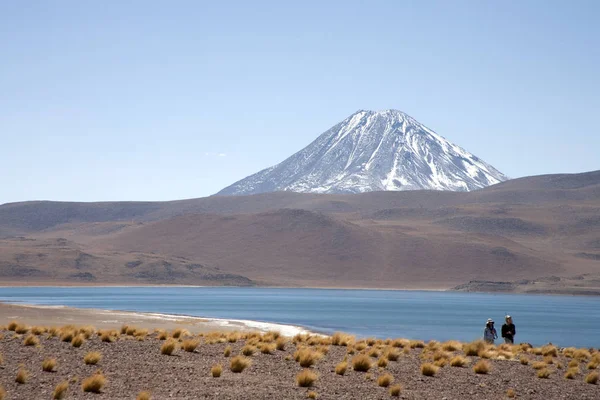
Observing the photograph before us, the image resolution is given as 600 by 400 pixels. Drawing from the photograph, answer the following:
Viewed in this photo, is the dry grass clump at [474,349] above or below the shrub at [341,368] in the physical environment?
above

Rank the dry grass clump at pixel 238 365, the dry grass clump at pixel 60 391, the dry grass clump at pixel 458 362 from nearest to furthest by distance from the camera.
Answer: the dry grass clump at pixel 60 391 → the dry grass clump at pixel 238 365 → the dry grass clump at pixel 458 362

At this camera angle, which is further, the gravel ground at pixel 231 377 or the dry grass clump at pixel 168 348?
the dry grass clump at pixel 168 348

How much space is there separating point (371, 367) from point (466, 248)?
140m

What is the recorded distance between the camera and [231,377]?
52.4 ft

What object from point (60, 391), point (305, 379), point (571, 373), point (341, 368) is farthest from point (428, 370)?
point (60, 391)

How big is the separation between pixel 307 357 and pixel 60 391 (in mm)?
5985

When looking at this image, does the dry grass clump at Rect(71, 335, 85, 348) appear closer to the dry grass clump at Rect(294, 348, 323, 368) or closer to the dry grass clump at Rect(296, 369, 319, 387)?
the dry grass clump at Rect(294, 348, 323, 368)

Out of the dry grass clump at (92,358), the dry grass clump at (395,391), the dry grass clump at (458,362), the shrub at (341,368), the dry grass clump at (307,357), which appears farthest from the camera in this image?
the dry grass clump at (458,362)

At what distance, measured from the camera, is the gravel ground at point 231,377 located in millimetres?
14375

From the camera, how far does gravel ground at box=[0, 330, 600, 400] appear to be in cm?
1438

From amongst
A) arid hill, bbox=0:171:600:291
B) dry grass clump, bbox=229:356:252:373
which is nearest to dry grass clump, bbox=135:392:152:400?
dry grass clump, bbox=229:356:252:373

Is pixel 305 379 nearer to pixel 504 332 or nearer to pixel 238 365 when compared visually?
pixel 238 365

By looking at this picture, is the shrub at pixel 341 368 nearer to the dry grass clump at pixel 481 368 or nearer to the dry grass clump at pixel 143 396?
the dry grass clump at pixel 481 368

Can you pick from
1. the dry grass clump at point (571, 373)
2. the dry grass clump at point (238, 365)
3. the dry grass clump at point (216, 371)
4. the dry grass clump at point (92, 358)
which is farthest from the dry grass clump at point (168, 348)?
the dry grass clump at point (571, 373)
